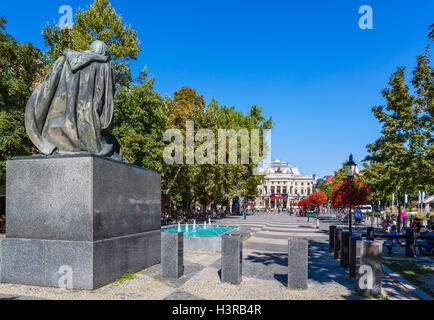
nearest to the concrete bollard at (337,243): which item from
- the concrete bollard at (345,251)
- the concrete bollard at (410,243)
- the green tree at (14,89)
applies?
the concrete bollard at (345,251)

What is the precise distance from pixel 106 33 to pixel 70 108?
20690mm

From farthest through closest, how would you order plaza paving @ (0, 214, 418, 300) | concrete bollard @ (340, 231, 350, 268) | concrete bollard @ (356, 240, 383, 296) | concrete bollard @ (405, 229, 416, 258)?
1. concrete bollard @ (405, 229, 416, 258)
2. concrete bollard @ (340, 231, 350, 268)
3. concrete bollard @ (356, 240, 383, 296)
4. plaza paving @ (0, 214, 418, 300)

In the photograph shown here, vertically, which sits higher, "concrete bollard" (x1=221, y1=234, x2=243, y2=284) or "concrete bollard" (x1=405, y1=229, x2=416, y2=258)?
"concrete bollard" (x1=221, y1=234, x2=243, y2=284)

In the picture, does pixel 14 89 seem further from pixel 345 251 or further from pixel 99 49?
pixel 345 251

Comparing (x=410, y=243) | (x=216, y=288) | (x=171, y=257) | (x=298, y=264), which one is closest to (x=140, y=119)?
(x=171, y=257)

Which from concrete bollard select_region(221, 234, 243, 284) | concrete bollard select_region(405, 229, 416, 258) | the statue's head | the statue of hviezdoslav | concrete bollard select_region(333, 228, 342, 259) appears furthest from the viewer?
concrete bollard select_region(405, 229, 416, 258)

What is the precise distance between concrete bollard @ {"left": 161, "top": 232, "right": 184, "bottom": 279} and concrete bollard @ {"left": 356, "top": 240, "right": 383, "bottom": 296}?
4.22 meters

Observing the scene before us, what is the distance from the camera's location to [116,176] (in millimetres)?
7285

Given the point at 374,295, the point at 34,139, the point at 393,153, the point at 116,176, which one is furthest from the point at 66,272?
the point at 393,153

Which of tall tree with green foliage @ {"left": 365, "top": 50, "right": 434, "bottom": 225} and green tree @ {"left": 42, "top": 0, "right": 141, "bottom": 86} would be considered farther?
green tree @ {"left": 42, "top": 0, "right": 141, "bottom": 86}

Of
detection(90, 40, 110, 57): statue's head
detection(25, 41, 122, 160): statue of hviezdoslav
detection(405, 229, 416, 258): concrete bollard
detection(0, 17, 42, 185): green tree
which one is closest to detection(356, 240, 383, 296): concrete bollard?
detection(25, 41, 122, 160): statue of hviezdoslav

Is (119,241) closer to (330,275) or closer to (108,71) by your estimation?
(108,71)

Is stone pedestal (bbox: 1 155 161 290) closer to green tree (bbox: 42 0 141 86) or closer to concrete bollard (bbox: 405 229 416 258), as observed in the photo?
concrete bollard (bbox: 405 229 416 258)

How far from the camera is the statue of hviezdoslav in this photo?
710 cm
